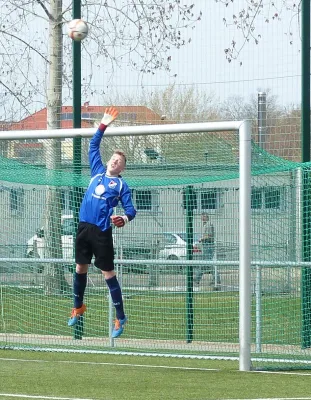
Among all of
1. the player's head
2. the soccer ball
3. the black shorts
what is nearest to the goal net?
the player's head

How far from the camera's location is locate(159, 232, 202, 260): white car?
13906mm

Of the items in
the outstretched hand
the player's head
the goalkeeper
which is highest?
the outstretched hand

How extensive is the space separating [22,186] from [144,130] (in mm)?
3348

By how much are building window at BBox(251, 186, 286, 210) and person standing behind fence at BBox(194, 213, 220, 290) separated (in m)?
1.01

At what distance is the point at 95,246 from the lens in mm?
10875

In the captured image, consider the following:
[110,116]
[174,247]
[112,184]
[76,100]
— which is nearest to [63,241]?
[174,247]

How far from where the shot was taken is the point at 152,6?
51.2ft

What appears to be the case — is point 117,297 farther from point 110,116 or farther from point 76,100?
point 76,100

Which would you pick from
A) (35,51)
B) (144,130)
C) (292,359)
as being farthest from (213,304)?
(35,51)

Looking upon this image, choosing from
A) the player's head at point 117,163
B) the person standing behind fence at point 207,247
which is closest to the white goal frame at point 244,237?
the player's head at point 117,163

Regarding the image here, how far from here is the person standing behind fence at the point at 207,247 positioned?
13.5 metres

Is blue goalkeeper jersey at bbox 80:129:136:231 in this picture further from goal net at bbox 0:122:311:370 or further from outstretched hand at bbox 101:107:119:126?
goal net at bbox 0:122:311:370

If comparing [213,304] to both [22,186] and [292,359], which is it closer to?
[292,359]

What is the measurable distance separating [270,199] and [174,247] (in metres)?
1.99
